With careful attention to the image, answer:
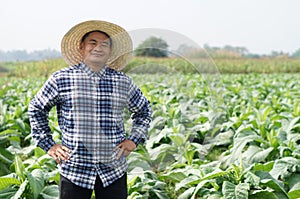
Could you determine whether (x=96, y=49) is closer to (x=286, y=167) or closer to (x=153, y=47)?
(x=153, y=47)

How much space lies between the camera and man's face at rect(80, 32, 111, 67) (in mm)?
2490

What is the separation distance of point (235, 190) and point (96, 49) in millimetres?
1605

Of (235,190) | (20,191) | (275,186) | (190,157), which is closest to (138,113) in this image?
(235,190)

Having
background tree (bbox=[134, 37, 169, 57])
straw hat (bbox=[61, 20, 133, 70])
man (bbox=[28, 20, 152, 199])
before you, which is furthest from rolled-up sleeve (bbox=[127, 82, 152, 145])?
background tree (bbox=[134, 37, 169, 57])

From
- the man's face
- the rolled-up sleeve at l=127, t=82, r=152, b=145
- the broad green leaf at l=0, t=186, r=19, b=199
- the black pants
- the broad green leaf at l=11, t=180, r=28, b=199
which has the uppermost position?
the man's face

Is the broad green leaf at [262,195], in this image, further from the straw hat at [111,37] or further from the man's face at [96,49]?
the man's face at [96,49]

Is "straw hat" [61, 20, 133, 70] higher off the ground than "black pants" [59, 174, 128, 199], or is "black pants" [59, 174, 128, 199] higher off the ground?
"straw hat" [61, 20, 133, 70]

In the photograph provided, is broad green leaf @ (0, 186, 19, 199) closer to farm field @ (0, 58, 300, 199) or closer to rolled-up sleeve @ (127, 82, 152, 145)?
farm field @ (0, 58, 300, 199)

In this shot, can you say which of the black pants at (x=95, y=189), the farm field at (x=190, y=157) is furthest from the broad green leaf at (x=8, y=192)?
the black pants at (x=95, y=189)

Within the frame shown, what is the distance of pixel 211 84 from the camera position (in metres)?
4.32

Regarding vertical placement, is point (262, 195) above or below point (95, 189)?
below

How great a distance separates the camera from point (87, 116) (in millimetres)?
2436

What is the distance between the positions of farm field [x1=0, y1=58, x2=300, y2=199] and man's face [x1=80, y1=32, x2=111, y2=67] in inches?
23.1

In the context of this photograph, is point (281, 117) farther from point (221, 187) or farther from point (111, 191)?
point (111, 191)
